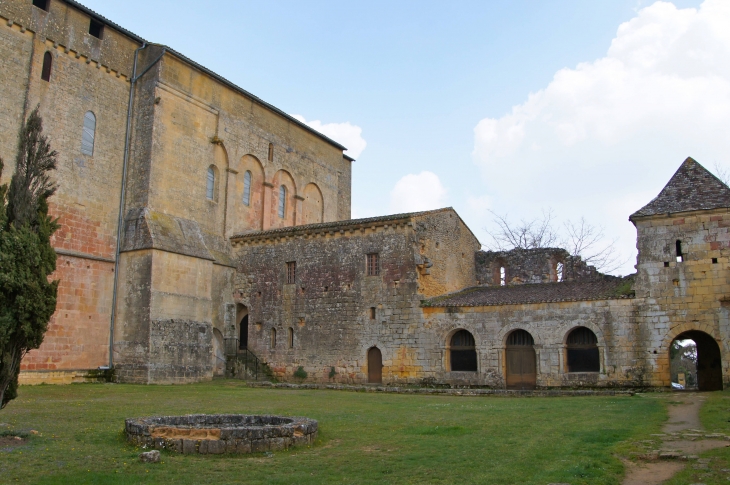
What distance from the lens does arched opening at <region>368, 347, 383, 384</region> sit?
2523 cm

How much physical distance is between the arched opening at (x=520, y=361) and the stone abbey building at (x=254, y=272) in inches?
2.1

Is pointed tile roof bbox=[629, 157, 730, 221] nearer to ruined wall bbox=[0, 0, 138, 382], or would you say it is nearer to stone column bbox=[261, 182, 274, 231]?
stone column bbox=[261, 182, 274, 231]

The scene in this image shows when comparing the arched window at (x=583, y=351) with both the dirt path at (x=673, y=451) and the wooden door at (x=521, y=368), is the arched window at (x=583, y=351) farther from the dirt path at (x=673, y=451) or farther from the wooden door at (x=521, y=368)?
the dirt path at (x=673, y=451)

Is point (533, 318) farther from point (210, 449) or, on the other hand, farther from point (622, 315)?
point (210, 449)

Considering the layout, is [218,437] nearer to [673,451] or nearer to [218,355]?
[673,451]

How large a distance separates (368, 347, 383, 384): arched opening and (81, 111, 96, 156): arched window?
13.6 metres

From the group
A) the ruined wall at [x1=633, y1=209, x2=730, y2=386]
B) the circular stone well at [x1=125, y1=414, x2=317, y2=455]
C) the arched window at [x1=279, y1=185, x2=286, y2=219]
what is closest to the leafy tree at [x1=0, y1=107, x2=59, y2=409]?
the circular stone well at [x1=125, y1=414, x2=317, y2=455]

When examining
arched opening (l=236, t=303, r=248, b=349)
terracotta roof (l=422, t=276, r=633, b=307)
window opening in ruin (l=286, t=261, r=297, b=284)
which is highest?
window opening in ruin (l=286, t=261, r=297, b=284)

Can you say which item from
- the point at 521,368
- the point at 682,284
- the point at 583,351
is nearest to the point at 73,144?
the point at 521,368

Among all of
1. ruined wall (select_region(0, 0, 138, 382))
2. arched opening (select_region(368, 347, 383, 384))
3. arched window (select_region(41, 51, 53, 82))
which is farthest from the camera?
arched opening (select_region(368, 347, 383, 384))

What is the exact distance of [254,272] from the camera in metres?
28.5

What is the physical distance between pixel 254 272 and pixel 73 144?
920 centimetres

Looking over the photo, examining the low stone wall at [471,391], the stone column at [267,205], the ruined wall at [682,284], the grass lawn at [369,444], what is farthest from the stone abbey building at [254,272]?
the grass lawn at [369,444]

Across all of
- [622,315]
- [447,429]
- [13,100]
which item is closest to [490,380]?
[622,315]
